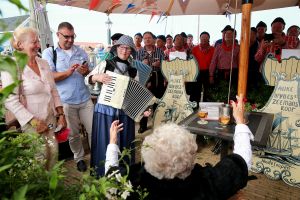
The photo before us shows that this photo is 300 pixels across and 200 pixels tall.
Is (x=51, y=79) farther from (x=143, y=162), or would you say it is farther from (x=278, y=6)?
(x=278, y=6)

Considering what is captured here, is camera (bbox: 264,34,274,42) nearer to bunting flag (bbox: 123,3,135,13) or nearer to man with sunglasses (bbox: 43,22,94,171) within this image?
bunting flag (bbox: 123,3,135,13)

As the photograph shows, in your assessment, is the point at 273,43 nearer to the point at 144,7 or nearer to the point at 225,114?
the point at 225,114

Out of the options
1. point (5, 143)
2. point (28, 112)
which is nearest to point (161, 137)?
point (5, 143)

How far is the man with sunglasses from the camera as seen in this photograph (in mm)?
2820

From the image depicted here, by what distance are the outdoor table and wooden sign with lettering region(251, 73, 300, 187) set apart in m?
0.39

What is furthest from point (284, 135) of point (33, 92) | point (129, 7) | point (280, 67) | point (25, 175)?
point (129, 7)

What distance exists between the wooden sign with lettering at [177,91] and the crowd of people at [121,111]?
0.20 metres

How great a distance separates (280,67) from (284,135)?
827 mm

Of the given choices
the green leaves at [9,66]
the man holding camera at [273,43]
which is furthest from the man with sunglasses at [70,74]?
the man holding camera at [273,43]

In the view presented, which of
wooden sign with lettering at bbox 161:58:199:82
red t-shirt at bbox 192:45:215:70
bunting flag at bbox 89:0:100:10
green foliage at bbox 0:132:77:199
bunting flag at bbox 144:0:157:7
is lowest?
green foliage at bbox 0:132:77:199

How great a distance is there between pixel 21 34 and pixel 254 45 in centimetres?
364

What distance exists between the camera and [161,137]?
117 cm

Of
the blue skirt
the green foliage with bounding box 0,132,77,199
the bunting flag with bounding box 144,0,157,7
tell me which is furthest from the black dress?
the bunting flag with bounding box 144,0,157,7

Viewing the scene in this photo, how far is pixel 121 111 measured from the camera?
2.68 meters
